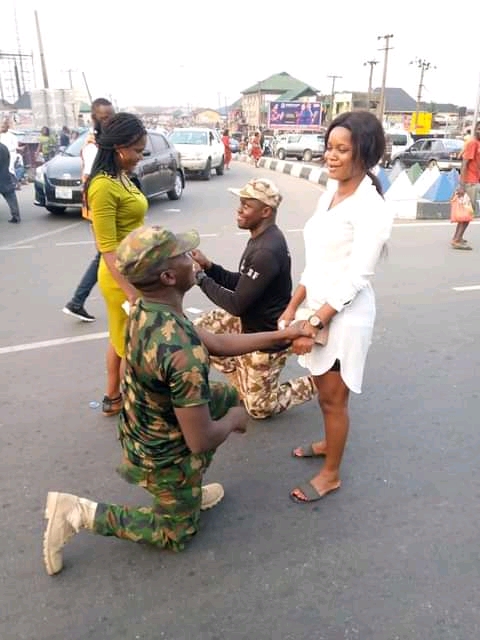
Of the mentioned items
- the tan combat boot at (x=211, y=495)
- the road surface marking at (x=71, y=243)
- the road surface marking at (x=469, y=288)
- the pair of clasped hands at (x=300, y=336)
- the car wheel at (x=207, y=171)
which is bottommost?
the car wheel at (x=207, y=171)

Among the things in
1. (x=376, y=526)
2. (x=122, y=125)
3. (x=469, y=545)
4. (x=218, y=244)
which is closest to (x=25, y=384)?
(x=122, y=125)

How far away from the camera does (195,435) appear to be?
2008 millimetres

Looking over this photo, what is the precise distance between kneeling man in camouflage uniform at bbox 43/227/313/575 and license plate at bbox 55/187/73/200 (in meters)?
8.37

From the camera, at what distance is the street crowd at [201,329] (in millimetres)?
1918

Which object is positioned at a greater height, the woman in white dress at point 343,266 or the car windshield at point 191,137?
the woman in white dress at point 343,266

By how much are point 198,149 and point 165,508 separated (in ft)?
55.9

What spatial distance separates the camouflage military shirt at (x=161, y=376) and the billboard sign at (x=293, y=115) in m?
50.1

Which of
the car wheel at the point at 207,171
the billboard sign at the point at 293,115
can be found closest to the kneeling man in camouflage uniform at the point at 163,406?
the car wheel at the point at 207,171

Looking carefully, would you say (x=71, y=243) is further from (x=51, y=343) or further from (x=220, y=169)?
(x=220, y=169)

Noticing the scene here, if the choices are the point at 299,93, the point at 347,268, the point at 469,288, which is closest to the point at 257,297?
the point at 347,268

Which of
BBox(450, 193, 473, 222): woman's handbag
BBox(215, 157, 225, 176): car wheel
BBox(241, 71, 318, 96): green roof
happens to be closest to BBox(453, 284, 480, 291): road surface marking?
BBox(450, 193, 473, 222): woman's handbag

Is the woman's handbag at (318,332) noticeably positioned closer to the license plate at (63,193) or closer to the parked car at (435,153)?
the license plate at (63,193)

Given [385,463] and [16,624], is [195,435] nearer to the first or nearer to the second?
[16,624]

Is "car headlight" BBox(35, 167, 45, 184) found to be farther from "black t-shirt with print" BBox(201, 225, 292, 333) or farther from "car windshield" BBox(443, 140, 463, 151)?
"car windshield" BBox(443, 140, 463, 151)
